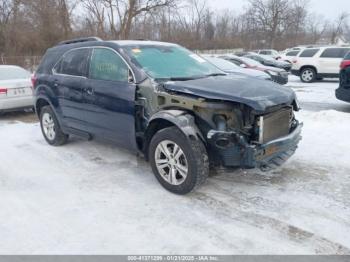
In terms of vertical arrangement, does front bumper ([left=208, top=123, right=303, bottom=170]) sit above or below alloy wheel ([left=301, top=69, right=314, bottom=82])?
below

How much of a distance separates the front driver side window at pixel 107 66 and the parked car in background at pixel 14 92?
4533 millimetres

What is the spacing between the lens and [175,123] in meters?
3.75

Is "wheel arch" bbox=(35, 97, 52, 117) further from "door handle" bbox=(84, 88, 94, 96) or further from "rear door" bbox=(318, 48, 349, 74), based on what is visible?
"rear door" bbox=(318, 48, 349, 74)

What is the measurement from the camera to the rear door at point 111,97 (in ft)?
14.3

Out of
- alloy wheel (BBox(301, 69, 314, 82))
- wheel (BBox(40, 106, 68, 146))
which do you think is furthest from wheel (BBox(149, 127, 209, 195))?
alloy wheel (BBox(301, 69, 314, 82))

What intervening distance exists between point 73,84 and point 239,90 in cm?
275

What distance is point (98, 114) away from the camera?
15.7 feet

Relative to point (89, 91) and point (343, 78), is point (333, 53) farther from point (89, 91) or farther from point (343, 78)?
point (89, 91)

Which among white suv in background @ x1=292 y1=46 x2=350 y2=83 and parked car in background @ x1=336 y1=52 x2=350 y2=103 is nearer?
parked car in background @ x1=336 y1=52 x2=350 y2=103

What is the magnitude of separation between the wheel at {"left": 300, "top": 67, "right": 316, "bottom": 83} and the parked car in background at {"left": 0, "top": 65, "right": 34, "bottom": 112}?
1275cm

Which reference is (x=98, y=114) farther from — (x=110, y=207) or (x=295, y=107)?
(x=295, y=107)

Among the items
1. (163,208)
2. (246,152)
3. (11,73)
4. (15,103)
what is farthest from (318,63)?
(163,208)

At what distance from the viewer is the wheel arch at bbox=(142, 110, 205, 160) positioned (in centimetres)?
369

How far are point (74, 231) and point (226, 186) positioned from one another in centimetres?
190
